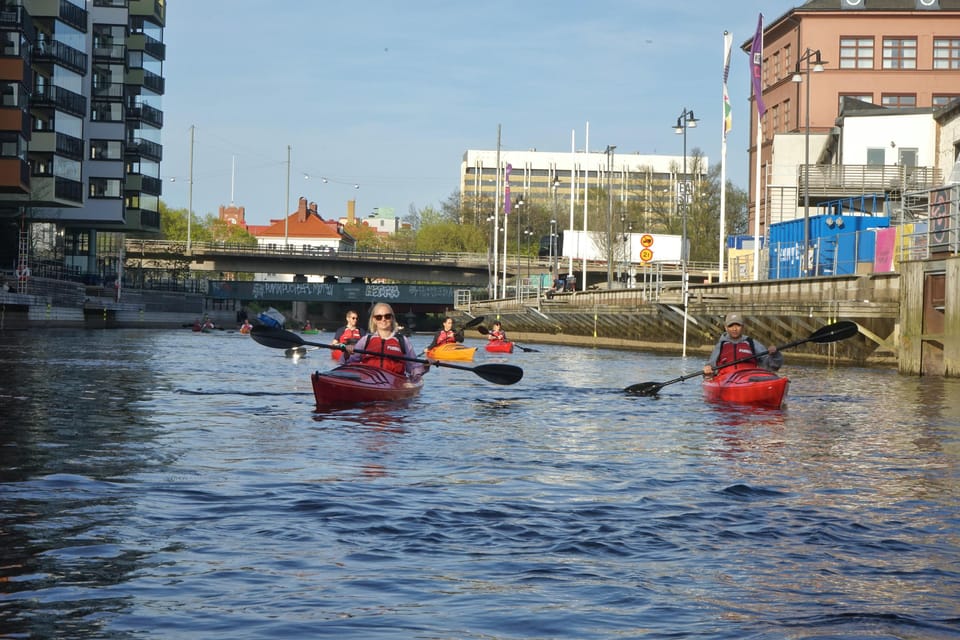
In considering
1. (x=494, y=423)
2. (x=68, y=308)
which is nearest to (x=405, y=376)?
(x=494, y=423)

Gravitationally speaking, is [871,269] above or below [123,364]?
above

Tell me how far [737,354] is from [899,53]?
2404 inches

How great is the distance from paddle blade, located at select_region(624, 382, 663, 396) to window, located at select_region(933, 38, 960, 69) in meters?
59.3

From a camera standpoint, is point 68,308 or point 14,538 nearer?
point 14,538

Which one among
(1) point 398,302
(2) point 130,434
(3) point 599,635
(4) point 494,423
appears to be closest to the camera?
(3) point 599,635

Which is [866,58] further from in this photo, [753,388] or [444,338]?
[753,388]

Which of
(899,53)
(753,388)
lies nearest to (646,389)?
(753,388)

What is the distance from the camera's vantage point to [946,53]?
252 ft

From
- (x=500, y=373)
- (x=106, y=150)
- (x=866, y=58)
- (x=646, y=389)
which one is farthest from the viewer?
(x=106, y=150)

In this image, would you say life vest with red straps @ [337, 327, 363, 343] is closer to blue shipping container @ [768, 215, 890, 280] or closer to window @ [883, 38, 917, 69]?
blue shipping container @ [768, 215, 890, 280]

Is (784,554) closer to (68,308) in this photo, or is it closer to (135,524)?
(135,524)

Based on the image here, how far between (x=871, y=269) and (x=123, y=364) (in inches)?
952

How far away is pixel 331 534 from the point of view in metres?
Answer: 9.42

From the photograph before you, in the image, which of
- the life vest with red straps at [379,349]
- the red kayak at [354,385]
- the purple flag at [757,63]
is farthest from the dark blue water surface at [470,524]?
the purple flag at [757,63]
